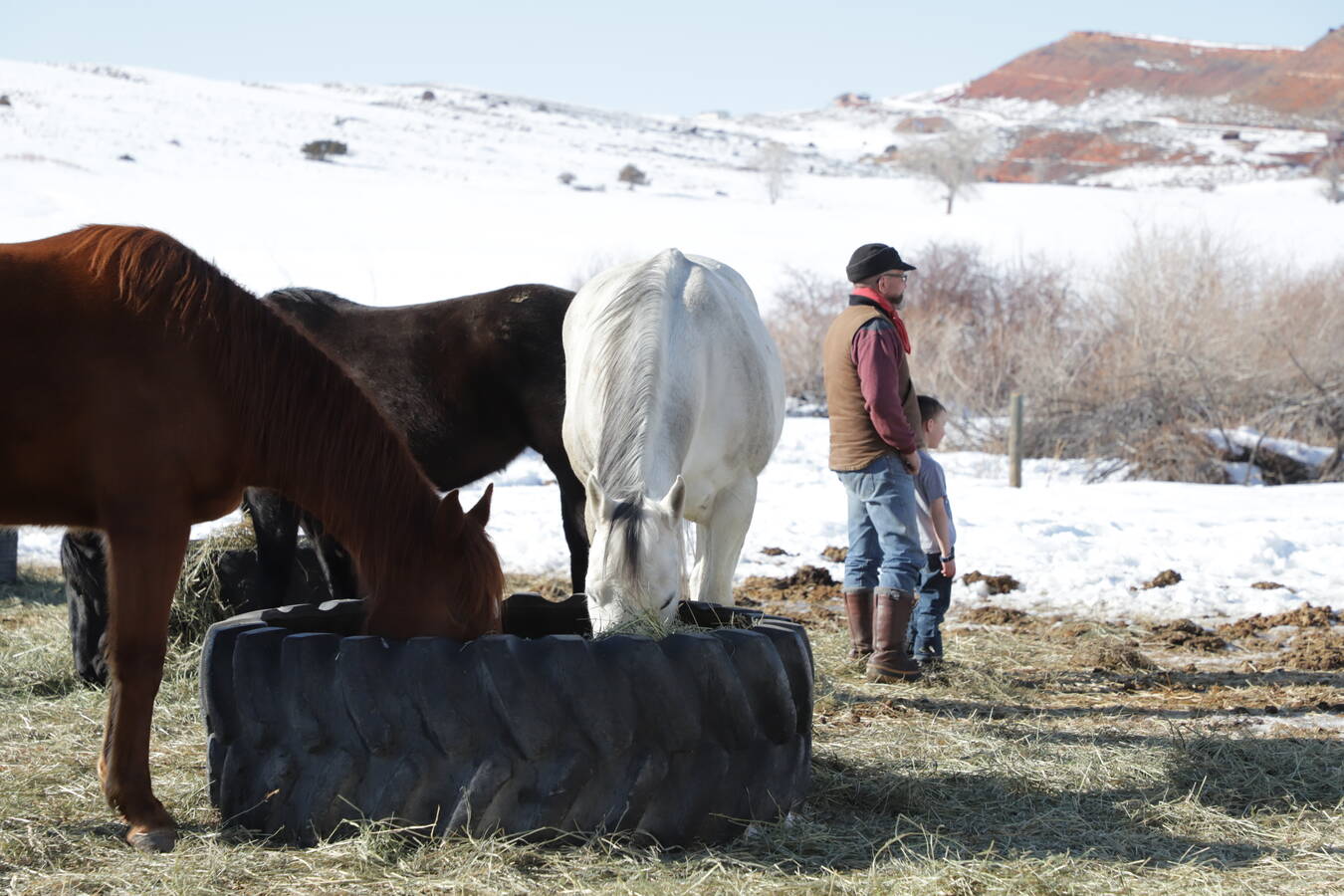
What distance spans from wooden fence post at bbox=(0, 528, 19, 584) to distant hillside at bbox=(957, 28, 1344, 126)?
357 ft

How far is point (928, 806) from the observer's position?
3619mm

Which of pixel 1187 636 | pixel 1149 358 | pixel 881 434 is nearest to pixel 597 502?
pixel 881 434

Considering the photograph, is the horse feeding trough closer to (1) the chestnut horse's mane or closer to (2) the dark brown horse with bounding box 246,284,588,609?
(1) the chestnut horse's mane

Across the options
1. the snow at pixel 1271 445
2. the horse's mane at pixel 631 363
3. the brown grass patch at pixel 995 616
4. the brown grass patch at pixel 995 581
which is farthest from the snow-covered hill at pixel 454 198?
the horse's mane at pixel 631 363

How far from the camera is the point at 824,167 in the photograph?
71875mm

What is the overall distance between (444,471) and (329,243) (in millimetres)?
30511

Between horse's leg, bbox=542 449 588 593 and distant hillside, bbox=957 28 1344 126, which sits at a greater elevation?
distant hillside, bbox=957 28 1344 126

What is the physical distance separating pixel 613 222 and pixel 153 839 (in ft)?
129

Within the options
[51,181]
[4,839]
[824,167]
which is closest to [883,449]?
[4,839]

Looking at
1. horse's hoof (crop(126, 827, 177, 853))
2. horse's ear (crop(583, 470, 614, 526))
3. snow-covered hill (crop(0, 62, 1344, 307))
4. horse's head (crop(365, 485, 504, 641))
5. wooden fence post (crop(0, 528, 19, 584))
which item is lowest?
wooden fence post (crop(0, 528, 19, 584))

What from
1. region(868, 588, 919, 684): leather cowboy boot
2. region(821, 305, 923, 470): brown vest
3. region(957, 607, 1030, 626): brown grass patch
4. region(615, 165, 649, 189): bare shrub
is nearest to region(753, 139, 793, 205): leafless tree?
region(615, 165, 649, 189): bare shrub

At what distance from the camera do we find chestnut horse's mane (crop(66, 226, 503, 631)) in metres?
3.39

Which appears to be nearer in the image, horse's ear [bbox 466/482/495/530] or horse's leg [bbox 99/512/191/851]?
horse's leg [bbox 99/512/191/851]

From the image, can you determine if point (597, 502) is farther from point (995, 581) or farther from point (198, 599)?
point (995, 581)
